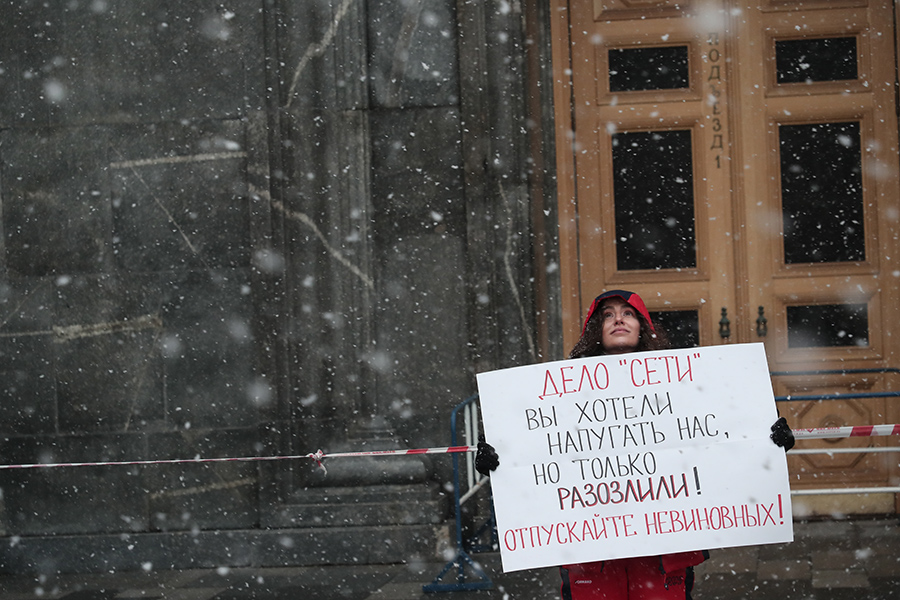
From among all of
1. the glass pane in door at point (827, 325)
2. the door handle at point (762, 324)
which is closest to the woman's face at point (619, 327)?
the door handle at point (762, 324)

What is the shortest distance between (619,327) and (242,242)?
12.6 feet

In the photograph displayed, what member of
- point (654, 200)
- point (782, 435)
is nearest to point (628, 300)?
point (782, 435)

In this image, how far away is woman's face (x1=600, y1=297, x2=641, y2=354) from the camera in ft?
11.6

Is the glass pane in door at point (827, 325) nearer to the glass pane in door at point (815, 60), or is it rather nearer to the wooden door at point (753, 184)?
the wooden door at point (753, 184)

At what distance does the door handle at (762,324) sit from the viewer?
700 cm

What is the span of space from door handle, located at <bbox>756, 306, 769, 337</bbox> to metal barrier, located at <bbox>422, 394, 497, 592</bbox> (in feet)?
6.88

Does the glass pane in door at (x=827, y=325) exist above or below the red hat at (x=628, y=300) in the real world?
below

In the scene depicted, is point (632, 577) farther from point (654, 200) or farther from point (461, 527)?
point (654, 200)

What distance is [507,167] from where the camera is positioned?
264 inches

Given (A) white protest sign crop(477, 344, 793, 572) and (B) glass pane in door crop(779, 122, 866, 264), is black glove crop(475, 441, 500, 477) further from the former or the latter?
(B) glass pane in door crop(779, 122, 866, 264)

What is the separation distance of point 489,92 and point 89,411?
342cm

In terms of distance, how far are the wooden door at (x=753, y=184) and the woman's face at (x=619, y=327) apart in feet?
11.6

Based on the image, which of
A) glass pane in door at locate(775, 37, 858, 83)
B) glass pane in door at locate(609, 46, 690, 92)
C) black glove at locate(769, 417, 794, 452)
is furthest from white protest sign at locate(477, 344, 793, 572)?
glass pane in door at locate(775, 37, 858, 83)

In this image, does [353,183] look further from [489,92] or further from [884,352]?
[884,352]
